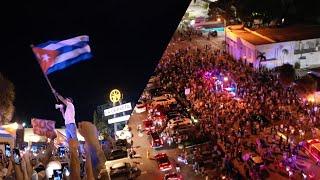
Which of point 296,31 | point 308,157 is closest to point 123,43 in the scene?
point 296,31

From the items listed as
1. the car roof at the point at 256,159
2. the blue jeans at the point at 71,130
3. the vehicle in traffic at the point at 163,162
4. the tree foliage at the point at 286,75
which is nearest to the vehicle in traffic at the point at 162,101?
the tree foliage at the point at 286,75

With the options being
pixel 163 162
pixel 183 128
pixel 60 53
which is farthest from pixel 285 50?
pixel 60 53

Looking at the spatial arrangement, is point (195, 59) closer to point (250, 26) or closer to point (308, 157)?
point (250, 26)

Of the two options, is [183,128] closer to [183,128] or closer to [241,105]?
[183,128]

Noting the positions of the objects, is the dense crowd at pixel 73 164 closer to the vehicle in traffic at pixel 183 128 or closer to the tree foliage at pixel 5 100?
the tree foliage at pixel 5 100

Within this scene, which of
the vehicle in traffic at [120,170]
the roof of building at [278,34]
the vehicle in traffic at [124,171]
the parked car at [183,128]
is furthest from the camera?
the roof of building at [278,34]

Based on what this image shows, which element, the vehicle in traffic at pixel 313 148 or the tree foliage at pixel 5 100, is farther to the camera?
the tree foliage at pixel 5 100
